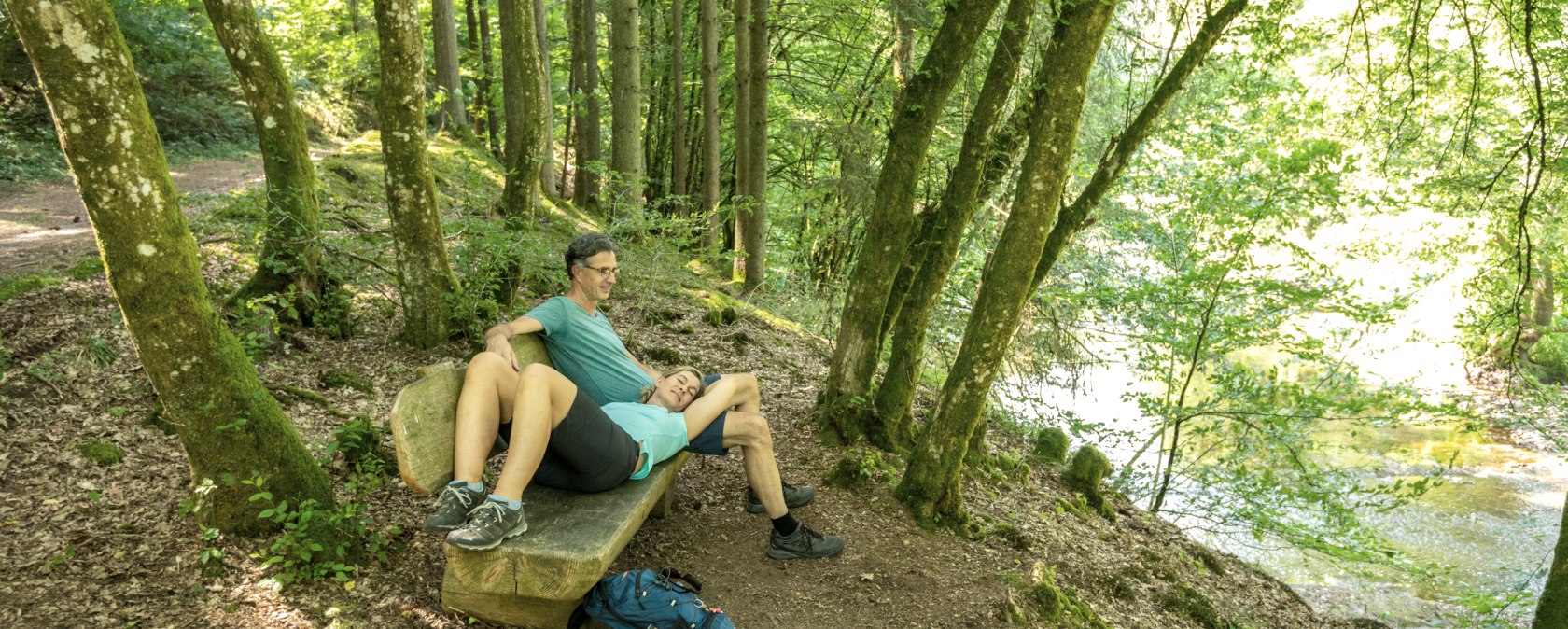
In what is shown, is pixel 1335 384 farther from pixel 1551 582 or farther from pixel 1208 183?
pixel 1551 582

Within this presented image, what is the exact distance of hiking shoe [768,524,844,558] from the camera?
14.2 ft

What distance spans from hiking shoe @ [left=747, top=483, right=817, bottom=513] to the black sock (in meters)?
0.35

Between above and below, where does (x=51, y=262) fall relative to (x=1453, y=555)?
above

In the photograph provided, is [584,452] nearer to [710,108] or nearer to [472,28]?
[710,108]

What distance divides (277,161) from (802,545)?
427cm

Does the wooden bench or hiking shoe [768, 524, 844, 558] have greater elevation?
the wooden bench

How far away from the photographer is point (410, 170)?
5297 mm

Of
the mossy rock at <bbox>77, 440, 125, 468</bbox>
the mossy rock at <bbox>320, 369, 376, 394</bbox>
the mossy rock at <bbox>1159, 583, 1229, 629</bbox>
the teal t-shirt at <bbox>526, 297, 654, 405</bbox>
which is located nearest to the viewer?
the mossy rock at <bbox>77, 440, 125, 468</bbox>

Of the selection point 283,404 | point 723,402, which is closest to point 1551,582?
point 723,402

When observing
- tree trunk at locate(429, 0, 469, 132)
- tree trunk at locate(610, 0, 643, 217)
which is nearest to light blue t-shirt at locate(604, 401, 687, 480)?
tree trunk at locate(610, 0, 643, 217)

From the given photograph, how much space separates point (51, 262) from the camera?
20.7 ft

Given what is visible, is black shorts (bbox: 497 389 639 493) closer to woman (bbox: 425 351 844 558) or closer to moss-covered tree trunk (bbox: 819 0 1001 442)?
woman (bbox: 425 351 844 558)

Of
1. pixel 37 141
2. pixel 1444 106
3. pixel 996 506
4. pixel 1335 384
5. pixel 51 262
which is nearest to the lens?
pixel 996 506

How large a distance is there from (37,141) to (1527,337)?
26.1 meters
